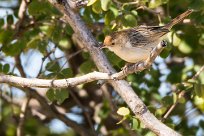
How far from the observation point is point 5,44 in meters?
4.25

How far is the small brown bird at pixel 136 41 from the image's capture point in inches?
143

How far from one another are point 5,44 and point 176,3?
58.1 inches

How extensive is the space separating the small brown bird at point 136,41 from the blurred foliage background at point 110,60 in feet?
0.32

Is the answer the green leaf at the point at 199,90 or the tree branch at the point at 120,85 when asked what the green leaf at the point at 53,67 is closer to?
the tree branch at the point at 120,85

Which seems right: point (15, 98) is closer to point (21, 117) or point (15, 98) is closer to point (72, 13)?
point (21, 117)

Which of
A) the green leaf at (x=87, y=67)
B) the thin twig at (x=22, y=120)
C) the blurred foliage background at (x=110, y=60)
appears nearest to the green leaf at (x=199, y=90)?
the blurred foliage background at (x=110, y=60)

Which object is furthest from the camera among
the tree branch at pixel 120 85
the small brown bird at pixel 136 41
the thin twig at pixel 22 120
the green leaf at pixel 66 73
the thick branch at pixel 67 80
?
the thin twig at pixel 22 120

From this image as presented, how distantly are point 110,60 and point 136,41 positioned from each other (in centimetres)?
23

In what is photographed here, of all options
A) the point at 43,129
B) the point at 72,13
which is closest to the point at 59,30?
the point at 72,13

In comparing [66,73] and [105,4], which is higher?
[105,4]

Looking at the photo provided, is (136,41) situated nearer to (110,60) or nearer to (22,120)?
(110,60)

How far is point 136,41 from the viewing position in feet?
12.3

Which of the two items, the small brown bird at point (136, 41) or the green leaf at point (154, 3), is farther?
the green leaf at point (154, 3)

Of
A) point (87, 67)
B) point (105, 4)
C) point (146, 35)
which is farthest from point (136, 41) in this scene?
point (87, 67)
